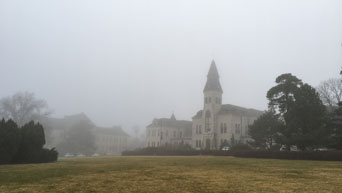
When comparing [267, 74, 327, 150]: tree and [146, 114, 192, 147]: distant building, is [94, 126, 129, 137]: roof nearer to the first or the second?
[146, 114, 192, 147]: distant building

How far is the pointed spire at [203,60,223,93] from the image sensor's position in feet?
279

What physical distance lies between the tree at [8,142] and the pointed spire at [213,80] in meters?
63.9

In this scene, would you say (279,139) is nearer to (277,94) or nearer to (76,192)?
(277,94)

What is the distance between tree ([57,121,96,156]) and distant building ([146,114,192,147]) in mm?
21563

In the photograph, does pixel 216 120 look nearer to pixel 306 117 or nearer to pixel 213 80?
pixel 213 80

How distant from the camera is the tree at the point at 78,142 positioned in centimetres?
7788

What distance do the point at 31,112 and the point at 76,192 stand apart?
213 ft

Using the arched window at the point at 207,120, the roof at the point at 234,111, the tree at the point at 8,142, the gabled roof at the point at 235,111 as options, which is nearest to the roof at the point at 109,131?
the roof at the point at 234,111

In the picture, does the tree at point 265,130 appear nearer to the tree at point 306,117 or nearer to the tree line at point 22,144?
the tree at point 306,117

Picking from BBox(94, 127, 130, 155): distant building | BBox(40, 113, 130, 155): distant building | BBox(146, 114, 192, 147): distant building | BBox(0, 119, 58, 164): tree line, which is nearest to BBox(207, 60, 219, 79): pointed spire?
BBox(146, 114, 192, 147): distant building

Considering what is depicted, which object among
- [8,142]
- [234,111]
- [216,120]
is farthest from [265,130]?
[8,142]

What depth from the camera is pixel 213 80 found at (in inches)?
3406

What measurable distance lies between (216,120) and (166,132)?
63.8 feet

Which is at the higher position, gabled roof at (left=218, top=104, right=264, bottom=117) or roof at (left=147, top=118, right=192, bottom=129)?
gabled roof at (left=218, top=104, right=264, bottom=117)
